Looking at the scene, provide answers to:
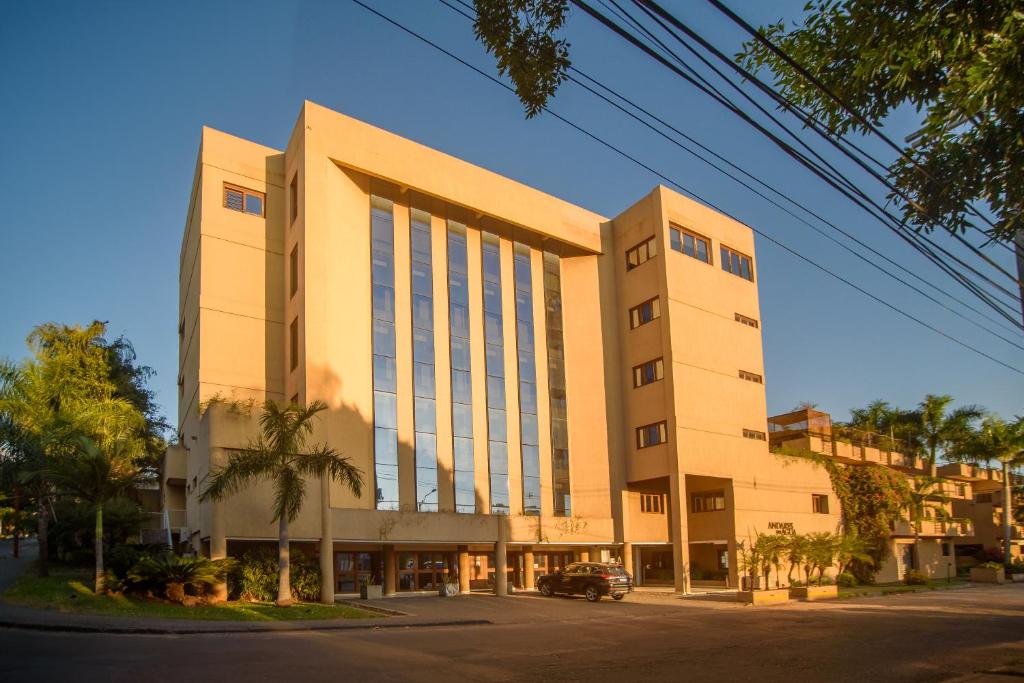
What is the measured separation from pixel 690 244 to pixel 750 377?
28.7ft

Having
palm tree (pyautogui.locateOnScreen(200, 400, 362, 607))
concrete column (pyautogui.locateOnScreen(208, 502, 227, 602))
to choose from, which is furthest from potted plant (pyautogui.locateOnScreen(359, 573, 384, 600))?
concrete column (pyautogui.locateOnScreen(208, 502, 227, 602))

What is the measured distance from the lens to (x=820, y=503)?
168 ft

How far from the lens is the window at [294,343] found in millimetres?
37531

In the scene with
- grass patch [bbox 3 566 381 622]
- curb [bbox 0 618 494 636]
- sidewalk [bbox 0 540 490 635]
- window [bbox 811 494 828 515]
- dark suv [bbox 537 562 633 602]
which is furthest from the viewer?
window [bbox 811 494 828 515]

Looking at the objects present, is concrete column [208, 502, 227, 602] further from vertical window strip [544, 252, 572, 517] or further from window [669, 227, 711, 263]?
window [669, 227, 711, 263]

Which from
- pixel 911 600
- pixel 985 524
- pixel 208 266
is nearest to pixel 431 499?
pixel 208 266

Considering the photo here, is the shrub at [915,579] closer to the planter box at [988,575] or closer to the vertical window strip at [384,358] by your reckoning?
the planter box at [988,575]

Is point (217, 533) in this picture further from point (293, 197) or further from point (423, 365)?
point (293, 197)

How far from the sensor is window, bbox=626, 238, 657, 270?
47156mm

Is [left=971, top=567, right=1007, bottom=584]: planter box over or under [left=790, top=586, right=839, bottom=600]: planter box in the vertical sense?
under

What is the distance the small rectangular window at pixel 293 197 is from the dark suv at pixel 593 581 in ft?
67.4

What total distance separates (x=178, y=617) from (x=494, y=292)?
24223 millimetres

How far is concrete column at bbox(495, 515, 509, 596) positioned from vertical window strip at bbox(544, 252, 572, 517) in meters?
5.61

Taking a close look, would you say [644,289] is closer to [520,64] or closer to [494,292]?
[494,292]
